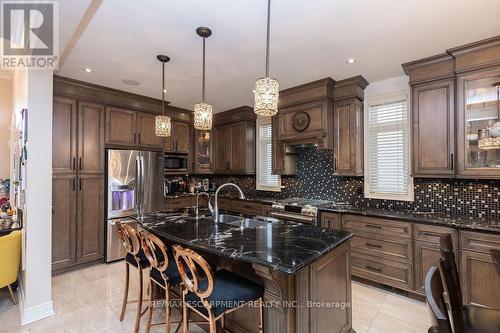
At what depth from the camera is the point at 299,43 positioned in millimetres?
2469

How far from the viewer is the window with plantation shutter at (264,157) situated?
4.82 metres

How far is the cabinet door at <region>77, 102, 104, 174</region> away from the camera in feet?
11.9

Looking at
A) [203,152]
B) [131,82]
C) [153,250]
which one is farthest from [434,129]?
[203,152]

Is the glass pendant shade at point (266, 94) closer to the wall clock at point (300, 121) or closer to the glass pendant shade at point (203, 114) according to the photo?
the glass pendant shade at point (203, 114)

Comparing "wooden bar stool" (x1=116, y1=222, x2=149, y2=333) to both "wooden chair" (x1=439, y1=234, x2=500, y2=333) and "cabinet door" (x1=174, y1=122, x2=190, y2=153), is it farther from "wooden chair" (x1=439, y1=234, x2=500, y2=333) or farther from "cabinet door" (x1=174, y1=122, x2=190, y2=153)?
"cabinet door" (x1=174, y1=122, x2=190, y2=153)

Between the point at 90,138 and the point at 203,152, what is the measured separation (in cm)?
223

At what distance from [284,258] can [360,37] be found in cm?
217

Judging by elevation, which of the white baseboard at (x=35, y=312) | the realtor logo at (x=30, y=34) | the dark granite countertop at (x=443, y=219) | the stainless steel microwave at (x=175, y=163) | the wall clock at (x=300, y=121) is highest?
the realtor logo at (x=30, y=34)

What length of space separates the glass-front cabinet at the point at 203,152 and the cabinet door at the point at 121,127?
4.67 feet

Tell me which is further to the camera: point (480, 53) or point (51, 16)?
point (480, 53)

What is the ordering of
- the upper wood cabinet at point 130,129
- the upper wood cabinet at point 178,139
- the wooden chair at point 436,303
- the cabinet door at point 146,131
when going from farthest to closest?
the upper wood cabinet at point 178,139
the cabinet door at point 146,131
the upper wood cabinet at point 130,129
the wooden chair at point 436,303

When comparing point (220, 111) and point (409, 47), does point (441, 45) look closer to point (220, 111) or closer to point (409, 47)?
point (409, 47)

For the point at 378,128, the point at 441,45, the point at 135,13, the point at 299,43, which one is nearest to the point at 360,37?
the point at 299,43

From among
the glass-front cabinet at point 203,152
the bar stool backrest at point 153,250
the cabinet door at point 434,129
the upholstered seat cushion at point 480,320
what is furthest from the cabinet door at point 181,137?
the upholstered seat cushion at point 480,320
